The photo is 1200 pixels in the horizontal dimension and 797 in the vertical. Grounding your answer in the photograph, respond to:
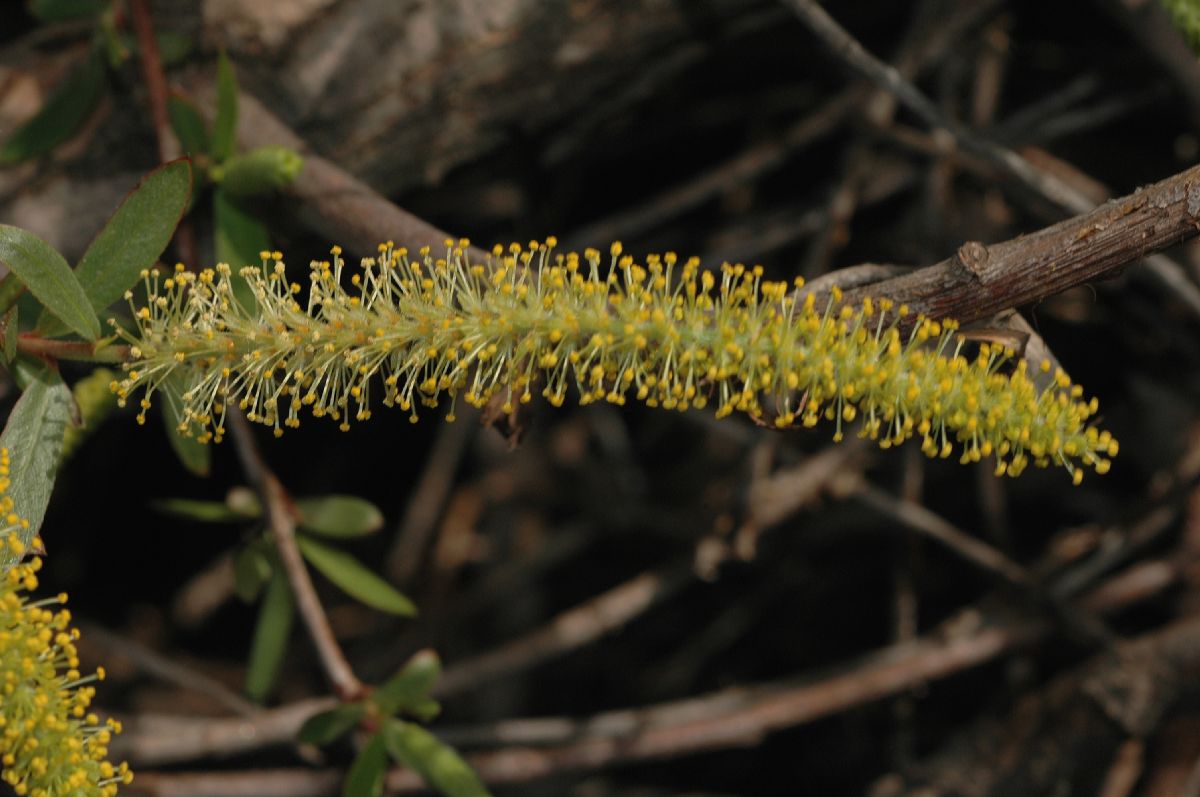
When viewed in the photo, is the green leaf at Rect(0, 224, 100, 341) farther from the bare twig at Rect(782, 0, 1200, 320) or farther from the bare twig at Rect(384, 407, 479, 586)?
the bare twig at Rect(384, 407, 479, 586)

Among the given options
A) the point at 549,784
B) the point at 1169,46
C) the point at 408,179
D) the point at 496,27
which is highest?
the point at 1169,46

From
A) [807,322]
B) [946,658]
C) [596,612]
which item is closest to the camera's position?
[807,322]

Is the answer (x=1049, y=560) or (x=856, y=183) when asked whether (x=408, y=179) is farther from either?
(x=1049, y=560)

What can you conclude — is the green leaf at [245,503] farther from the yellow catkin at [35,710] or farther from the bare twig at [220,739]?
the yellow catkin at [35,710]

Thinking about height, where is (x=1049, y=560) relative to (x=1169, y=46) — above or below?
below

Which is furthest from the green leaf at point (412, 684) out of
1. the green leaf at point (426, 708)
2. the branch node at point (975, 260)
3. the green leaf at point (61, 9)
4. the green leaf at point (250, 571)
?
the green leaf at point (61, 9)

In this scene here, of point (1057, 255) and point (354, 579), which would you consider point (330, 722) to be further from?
point (1057, 255)

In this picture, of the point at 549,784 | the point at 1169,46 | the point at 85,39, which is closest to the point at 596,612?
the point at 549,784
